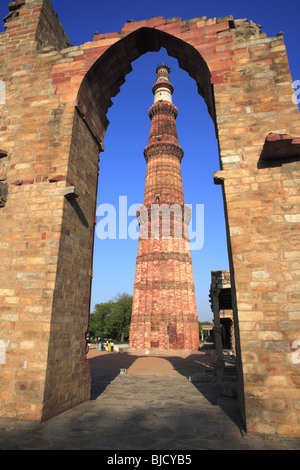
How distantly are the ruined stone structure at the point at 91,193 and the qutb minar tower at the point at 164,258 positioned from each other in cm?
1432

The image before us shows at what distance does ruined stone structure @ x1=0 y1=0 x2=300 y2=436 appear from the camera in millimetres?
3432

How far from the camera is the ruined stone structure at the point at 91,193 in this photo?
11.3 feet

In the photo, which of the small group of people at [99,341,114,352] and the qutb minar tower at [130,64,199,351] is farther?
the small group of people at [99,341,114,352]

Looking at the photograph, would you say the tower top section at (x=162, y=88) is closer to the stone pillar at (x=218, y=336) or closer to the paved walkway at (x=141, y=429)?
the stone pillar at (x=218, y=336)

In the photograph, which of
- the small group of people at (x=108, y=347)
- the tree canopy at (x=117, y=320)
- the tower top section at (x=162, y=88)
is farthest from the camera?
the tree canopy at (x=117, y=320)

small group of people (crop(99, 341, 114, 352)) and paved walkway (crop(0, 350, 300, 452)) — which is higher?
paved walkway (crop(0, 350, 300, 452))

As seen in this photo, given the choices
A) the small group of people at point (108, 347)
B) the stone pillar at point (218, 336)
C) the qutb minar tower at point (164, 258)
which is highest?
the qutb minar tower at point (164, 258)

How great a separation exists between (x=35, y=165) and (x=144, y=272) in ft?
52.9

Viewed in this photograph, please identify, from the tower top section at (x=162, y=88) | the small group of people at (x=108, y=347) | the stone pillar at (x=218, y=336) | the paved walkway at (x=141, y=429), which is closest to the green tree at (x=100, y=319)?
the small group of people at (x=108, y=347)

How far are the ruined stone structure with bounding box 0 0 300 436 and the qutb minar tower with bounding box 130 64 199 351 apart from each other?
47.0 ft

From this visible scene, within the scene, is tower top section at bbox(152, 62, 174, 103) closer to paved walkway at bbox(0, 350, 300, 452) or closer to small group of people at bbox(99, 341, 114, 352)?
small group of people at bbox(99, 341, 114, 352)

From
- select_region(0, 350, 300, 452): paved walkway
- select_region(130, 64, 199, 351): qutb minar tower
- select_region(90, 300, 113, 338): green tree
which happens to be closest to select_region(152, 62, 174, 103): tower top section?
select_region(130, 64, 199, 351): qutb minar tower
